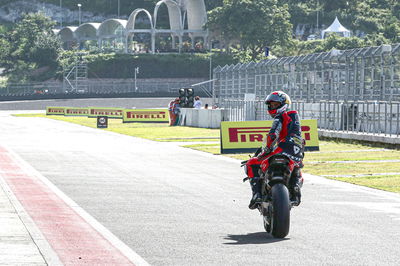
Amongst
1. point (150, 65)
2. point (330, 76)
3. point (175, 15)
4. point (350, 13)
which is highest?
point (350, 13)

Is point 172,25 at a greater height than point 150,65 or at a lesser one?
greater

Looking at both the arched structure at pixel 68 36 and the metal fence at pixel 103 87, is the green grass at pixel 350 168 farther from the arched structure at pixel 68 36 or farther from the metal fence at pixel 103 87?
the arched structure at pixel 68 36

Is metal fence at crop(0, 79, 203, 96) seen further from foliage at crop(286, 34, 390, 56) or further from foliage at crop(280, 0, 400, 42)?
foliage at crop(280, 0, 400, 42)

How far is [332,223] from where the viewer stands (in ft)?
43.1

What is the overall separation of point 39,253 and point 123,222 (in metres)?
3.07

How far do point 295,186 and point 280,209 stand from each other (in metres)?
0.60

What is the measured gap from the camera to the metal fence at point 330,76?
36.0 metres

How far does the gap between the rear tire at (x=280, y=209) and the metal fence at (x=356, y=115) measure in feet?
74.5

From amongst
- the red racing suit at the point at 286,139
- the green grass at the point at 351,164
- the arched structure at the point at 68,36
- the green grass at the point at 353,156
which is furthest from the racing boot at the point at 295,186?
the arched structure at the point at 68,36

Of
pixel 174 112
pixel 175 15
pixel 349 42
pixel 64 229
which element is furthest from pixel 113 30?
pixel 64 229

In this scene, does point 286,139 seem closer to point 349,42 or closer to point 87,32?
point 349,42

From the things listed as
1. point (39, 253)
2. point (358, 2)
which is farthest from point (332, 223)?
point (358, 2)

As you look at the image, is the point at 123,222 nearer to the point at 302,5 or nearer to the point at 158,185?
the point at 158,185

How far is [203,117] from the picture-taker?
56.7 metres
